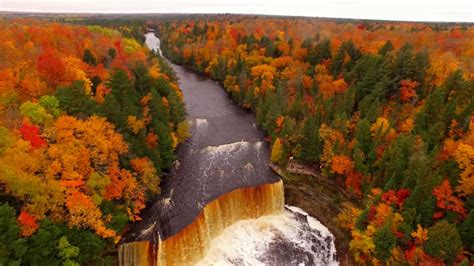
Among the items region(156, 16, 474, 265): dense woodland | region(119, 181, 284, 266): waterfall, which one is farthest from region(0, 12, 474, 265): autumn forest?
region(119, 181, 284, 266): waterfall

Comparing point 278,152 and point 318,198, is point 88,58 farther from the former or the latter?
point 318,198

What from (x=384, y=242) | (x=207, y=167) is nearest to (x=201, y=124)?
(x=207, y=167)

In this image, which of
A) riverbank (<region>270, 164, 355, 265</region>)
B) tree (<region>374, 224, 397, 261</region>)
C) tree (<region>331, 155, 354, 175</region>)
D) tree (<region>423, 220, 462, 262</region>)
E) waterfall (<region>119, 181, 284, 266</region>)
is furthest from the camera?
tree (<region>331, 155, 354, 175</region>)

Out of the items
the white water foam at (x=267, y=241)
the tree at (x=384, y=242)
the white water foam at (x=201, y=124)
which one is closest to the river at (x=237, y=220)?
the white water foam at (x=267, y=241)

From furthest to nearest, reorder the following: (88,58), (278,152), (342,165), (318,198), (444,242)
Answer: (88,58) < (278,152) < (318,198) < (342,165) < (444,242)

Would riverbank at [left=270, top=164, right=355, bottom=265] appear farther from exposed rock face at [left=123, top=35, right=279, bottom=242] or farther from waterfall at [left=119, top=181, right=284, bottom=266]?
exposed rock face at [left=123, top=35, right=279, bottom=242]

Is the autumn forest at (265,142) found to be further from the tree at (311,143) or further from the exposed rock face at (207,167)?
the exposed rock face at (207,167)
